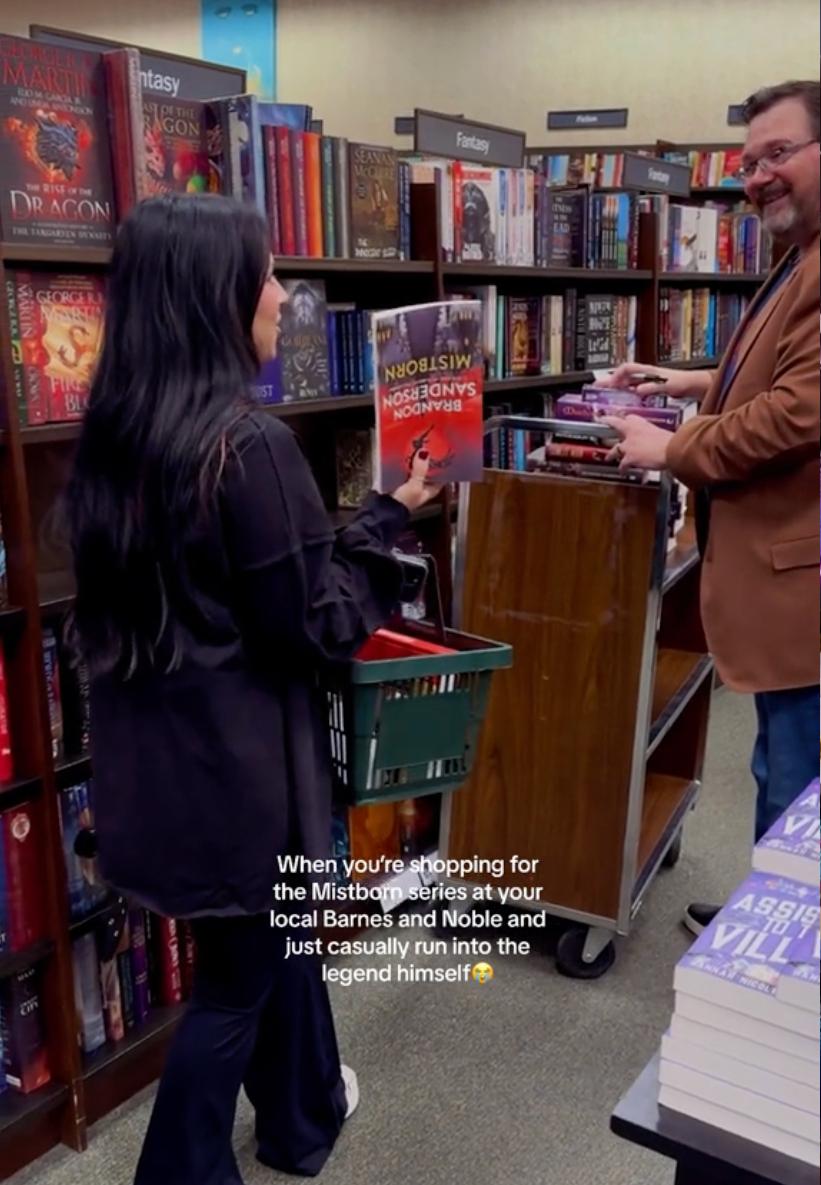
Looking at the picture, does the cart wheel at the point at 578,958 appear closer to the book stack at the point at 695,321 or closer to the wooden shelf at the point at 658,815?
the wooden shelf at the point at 658,815

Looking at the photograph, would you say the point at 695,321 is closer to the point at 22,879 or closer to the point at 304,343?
Result: the point at 304,343

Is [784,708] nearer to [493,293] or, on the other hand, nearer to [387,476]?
[387,476]

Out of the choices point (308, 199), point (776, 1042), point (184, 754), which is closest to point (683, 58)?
point (308, 199)

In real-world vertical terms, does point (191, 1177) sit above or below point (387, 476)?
below

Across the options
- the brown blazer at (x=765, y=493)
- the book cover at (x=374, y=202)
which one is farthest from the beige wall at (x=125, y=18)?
the brown blazer at (x=765, y=493)

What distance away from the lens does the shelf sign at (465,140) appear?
114 inches

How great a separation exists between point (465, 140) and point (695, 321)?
1.40 meters

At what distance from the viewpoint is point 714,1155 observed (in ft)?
2.98

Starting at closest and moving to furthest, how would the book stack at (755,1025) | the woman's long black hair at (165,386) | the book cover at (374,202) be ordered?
the book stack at (755,1025) → the woman's long black hair at (165,386) → the book cover at (374,202)

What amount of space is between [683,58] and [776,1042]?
6.31 meters

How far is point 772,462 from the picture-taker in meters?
1.74

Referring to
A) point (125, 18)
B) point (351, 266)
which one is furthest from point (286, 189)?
point (125, 18)

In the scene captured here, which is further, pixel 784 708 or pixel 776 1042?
pixel 784 708

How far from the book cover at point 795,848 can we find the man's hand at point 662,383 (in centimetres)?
127
